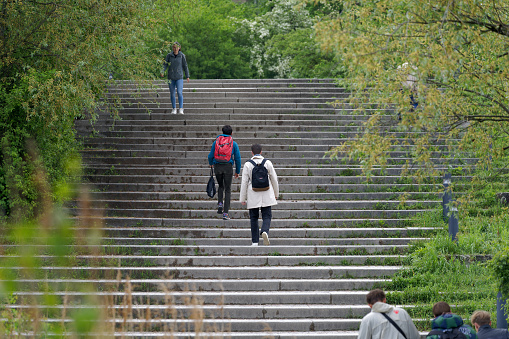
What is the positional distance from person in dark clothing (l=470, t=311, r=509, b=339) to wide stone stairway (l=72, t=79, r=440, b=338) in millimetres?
1941

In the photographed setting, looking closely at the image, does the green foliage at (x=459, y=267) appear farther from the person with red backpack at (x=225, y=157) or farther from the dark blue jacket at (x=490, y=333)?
the person with red backpack at (x=225, y=157)

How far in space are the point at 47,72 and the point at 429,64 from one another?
756 cm

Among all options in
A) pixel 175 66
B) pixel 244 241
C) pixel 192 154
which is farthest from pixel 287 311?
pixel 175 66

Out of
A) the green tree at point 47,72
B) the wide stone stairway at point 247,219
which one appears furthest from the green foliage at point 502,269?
the green tree at point 47,72

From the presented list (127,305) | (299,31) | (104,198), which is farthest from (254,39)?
(127,305)

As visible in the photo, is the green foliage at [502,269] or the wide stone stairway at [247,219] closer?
the green foliage at [502,269]

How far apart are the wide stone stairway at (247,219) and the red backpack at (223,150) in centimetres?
144

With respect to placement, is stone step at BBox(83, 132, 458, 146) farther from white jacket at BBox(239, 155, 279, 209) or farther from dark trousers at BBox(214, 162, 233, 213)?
white jacket at BBox(239, 155, 279, 209)

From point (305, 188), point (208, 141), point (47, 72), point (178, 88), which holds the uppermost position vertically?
point (178, 88)

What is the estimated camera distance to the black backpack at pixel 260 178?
29.0 feet

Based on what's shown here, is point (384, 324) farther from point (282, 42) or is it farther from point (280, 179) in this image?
point (282, 42)

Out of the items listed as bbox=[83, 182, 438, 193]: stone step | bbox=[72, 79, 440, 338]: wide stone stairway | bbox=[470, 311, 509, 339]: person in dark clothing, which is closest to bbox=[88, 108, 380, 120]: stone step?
bbox=[72, 79, 440, 338]: wide stone stairway

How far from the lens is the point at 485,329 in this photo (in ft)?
17.8

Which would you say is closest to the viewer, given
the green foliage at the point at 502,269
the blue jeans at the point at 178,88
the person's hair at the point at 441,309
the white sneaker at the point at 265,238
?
the person's hair at the point at 441,309
